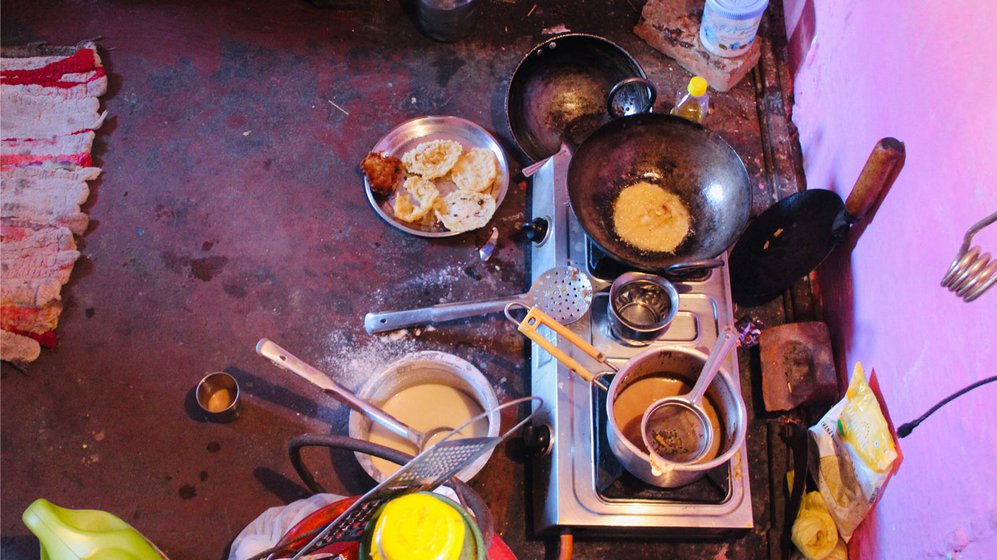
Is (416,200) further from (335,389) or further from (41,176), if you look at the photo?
(41,176)

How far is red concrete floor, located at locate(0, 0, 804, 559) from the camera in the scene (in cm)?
205

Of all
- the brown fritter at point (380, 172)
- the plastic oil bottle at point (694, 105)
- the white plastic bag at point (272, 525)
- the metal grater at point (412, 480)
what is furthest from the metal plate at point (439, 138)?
the metal grater at point (412, 480)

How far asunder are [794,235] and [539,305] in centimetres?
79

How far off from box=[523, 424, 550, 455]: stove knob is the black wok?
20.6 inches

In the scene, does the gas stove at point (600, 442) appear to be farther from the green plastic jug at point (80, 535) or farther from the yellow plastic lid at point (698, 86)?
the green plastic jug at point (80, 535)

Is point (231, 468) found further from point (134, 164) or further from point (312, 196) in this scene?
point (134, 164)

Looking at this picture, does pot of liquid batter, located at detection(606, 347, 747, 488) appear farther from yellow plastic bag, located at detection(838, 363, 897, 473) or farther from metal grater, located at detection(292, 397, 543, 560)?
metal grater, located at detection(292, 397, 543, 560)

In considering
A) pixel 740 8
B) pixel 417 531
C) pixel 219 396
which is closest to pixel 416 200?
pixel 219 396

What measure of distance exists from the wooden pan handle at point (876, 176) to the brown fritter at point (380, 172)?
1436 millimetres

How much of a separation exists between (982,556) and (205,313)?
2176 millimetres

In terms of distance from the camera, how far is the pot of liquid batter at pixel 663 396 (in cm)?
155

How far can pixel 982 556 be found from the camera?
50.5 inches

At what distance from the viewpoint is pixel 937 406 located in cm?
142

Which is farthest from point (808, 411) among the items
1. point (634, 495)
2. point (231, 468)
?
point (231, 468)
